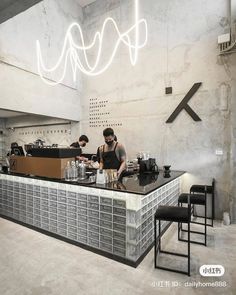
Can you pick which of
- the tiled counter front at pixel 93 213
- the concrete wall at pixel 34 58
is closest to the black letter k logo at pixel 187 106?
the tiled counter front at pixel 93 213

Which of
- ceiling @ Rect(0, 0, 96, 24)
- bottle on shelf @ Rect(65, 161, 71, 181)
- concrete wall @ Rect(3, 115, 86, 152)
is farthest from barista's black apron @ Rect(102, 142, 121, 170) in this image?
concrete wall @ Rect(3, 115, 86, 152)

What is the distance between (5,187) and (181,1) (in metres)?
5.22

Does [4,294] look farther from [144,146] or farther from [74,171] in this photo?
[144,146]

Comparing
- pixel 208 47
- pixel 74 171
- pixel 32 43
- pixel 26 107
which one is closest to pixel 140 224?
pixel 74 171

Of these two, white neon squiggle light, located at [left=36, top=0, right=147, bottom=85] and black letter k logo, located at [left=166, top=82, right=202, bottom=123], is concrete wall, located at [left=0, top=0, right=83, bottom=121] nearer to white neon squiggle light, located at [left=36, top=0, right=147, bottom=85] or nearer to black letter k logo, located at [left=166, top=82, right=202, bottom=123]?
white neon squiggle light, located at [left=36, top=0, right=147, bottom=85]

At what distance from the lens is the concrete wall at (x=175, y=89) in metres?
3.92

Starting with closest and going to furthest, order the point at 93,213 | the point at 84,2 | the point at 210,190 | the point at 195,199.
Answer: the point at 93,213, the point at 195,199, the point at 210,190, the point at 84,2

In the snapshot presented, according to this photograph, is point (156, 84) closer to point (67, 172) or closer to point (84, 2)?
point (67, 172)

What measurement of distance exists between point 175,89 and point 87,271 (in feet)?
12.2

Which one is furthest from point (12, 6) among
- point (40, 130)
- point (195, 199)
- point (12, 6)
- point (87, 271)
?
point (40, 130)

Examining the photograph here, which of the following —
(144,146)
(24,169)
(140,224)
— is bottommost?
(140,224)

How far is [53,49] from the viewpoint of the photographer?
4824mm

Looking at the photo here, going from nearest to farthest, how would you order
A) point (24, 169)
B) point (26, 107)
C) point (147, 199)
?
point (147, 199) < point (24, 169) < point (26, 107)

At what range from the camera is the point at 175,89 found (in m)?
4.35
